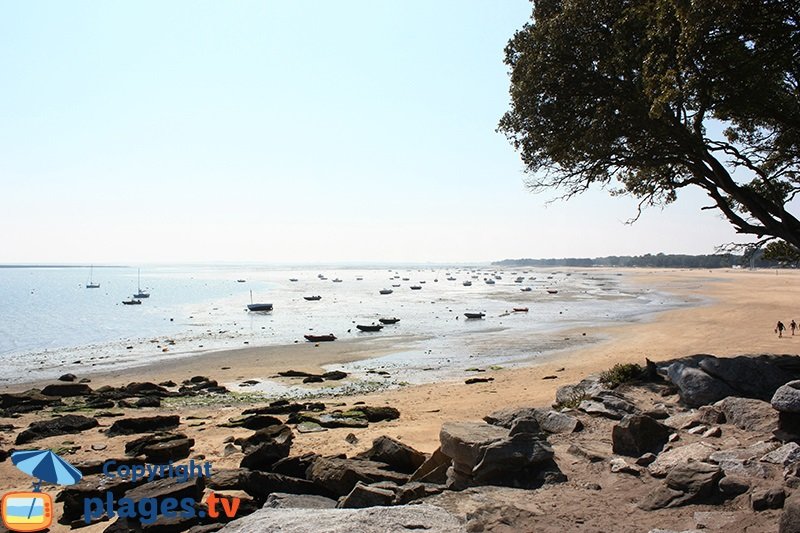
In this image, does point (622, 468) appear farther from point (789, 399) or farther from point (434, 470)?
point (434, 470)

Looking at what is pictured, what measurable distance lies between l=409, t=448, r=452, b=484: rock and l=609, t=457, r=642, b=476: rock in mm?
3131

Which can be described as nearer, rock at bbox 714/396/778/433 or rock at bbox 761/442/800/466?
rock at bbox 761/442/800/466

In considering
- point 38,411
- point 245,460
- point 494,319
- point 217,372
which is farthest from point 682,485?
point 494,319

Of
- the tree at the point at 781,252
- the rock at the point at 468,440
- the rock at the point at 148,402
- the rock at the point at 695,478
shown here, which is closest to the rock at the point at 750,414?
the rock at the point at 695,478

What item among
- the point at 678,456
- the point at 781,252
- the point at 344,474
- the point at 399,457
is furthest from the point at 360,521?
the point at 781,252

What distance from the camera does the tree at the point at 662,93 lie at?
1329cm

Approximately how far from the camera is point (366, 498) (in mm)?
8555

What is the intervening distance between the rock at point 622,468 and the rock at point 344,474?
411 centimetres

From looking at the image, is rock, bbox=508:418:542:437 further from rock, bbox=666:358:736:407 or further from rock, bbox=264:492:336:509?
rock, bbox=666:358:736:407

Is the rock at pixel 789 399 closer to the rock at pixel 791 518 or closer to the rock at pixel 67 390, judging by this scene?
the rock at pixel 791 518

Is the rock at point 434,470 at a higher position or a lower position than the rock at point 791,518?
lower

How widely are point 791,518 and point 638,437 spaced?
4210 mm

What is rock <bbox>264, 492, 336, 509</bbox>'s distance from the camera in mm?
8664

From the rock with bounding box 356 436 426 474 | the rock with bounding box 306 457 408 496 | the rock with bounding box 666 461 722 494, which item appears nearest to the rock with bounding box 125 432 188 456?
the rock with bounding box 306 457 408 496
